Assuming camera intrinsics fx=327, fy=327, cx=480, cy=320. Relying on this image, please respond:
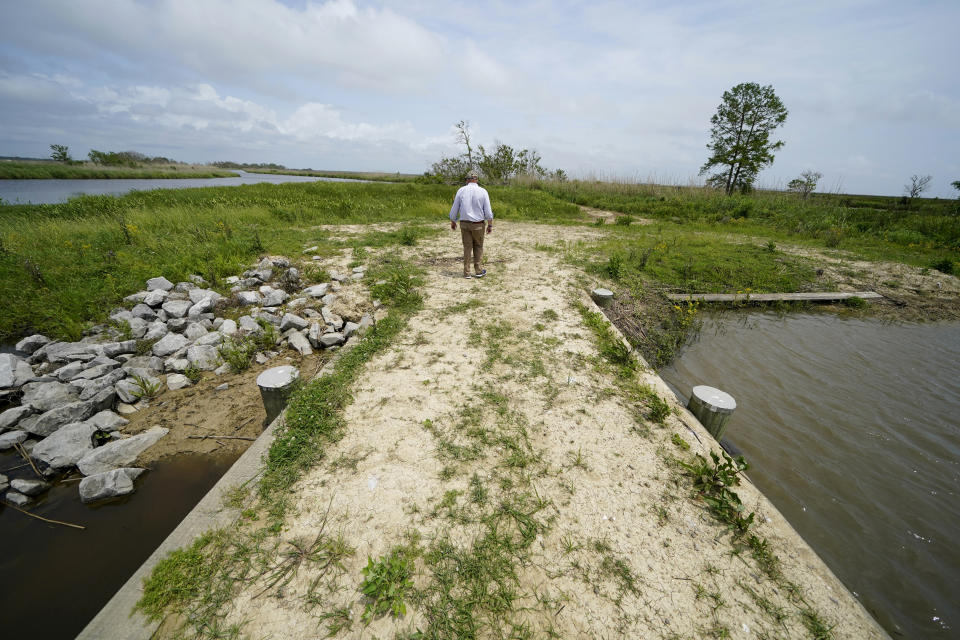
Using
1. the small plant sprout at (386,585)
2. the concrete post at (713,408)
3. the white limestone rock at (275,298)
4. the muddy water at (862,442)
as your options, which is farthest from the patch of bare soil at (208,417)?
Answer: the muddy water at (862,442)

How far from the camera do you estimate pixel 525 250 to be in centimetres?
955

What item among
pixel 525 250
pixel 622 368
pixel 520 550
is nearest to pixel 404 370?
pixel 520 550

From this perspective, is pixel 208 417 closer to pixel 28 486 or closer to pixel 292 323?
pixel 28 486

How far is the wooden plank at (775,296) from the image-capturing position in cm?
711

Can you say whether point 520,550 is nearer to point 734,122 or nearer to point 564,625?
point 564,625

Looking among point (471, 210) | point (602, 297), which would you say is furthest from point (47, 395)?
point (602, 297)

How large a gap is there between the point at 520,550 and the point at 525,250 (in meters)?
8.26

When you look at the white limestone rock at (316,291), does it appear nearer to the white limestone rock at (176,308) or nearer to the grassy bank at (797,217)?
the white limestone rock at (176,308)

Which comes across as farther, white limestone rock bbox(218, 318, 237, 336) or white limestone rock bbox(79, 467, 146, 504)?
white limestone rock bbox(218, 318, 237, 336)

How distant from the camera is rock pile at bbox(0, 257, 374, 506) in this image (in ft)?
10.2

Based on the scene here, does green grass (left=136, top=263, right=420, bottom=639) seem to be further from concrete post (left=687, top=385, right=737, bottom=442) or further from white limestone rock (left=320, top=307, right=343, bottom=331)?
concrete post (left=687, top=385, right=737, bottom=442)

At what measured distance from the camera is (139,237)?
7.96 m

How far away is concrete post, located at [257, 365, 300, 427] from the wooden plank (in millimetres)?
7158

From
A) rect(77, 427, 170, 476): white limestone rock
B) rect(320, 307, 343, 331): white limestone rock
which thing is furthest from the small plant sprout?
rect(320, 307, 343, 331): white limestone rock
